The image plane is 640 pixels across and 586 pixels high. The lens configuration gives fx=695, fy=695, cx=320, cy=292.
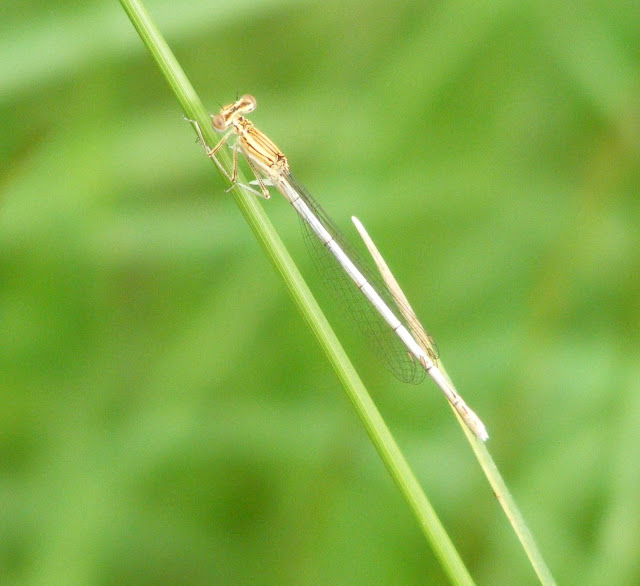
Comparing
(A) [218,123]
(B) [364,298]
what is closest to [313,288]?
(B) [364,298]

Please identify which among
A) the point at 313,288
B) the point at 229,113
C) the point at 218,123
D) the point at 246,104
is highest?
the point at 246,104

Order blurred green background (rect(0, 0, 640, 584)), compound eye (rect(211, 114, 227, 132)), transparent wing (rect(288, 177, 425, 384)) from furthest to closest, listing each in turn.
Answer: blurred green background (rect(0, 0, 640, 584)) → transparent wing (rect(288, 177, 425, 384)) → compound eye (rect(211, 114, 227, 132))

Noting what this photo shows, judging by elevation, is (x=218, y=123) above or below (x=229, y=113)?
below

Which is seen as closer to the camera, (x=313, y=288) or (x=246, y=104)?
(x=246, y=104)

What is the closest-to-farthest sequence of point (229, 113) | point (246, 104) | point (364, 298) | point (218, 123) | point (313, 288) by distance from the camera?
1. point (218, 123)
2. point (229, 113)
3. point (246, 104)
4. point (364, 298)
5. point (313, 288)

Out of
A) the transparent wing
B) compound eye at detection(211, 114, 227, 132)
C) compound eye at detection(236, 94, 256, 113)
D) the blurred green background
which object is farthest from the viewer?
the blurred green background

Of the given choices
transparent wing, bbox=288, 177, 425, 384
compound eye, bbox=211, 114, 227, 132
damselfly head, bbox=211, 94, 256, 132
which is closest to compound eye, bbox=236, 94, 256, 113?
damselfly head, bbox=211, 94, 256, 132

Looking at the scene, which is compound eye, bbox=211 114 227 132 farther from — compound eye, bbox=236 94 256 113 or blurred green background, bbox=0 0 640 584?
blurred green background, bbox=0 0 640 584

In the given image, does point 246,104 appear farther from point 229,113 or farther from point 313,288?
point 313,288

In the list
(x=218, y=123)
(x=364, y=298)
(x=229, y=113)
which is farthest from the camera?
(x=364, y=298)

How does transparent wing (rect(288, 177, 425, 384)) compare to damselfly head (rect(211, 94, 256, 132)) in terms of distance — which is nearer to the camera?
damselfly head (rect(211, 94, 256, 132))

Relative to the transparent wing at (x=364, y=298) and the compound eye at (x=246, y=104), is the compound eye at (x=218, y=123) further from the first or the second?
the transparent wing at (x=364, y=298)
